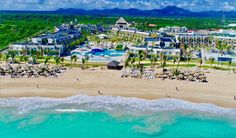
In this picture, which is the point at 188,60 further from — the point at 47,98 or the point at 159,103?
the point at 47,98

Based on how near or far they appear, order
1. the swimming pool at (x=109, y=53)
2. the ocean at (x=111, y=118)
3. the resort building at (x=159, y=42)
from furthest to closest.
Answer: the resort building at (x=159, y=42), the swimming pool at (x=109, y=53), the ocean at (x=111, y=118)

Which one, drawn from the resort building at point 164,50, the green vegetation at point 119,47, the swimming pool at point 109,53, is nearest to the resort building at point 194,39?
the green vegetation at point 119,47

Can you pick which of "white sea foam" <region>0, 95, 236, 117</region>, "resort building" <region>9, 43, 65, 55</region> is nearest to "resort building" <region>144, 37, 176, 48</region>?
"resort building" <region>9, 43, 65, 55</region>

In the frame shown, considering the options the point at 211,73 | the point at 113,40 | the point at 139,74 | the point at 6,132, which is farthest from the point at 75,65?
the point at 113,40

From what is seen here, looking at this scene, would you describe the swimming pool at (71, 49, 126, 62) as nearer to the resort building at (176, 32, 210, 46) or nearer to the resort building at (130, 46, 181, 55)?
the resort building at (130, 46, 181, 55)

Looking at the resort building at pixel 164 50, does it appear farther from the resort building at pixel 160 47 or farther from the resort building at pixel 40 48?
the resort building at pixel 40 48

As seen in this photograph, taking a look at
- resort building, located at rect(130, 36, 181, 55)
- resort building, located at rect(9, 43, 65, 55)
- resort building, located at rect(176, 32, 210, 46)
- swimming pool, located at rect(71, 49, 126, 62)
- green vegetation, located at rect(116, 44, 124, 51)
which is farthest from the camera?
resort building, located at rect(176, 32, 210, 46)

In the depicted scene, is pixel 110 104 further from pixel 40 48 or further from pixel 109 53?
pixel 109 53

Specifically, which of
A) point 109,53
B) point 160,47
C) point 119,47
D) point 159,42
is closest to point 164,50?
point 160,47

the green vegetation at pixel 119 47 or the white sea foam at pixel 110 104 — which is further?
the green vegetation at pixel 119 47
